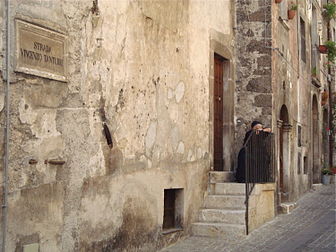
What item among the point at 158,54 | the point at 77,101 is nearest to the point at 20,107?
the point at 77,101

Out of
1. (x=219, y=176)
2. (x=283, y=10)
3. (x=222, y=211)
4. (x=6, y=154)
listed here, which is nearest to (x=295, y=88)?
(x=283, y=10)

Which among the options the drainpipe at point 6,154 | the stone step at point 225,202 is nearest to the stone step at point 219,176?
the stone step at point 225,202

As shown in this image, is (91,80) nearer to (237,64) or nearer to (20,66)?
(20,66)

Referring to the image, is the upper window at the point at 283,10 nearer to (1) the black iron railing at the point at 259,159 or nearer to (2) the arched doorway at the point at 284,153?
(2) the arched doorway at the point at 284,153

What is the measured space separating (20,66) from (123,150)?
225cm

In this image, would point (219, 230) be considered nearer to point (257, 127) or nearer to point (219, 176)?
point (219, 176)

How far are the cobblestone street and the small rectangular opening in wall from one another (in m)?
0.31

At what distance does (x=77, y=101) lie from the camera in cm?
627

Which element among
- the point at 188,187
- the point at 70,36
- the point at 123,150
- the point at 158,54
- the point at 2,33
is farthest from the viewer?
the point at 188,187

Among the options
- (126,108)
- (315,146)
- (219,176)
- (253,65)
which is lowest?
(219,176)

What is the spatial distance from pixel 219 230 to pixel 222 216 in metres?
0.36

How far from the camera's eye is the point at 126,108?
24.1 feet

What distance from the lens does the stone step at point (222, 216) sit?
9.33 meters

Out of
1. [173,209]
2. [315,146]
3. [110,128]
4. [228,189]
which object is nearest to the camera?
[110,128]
